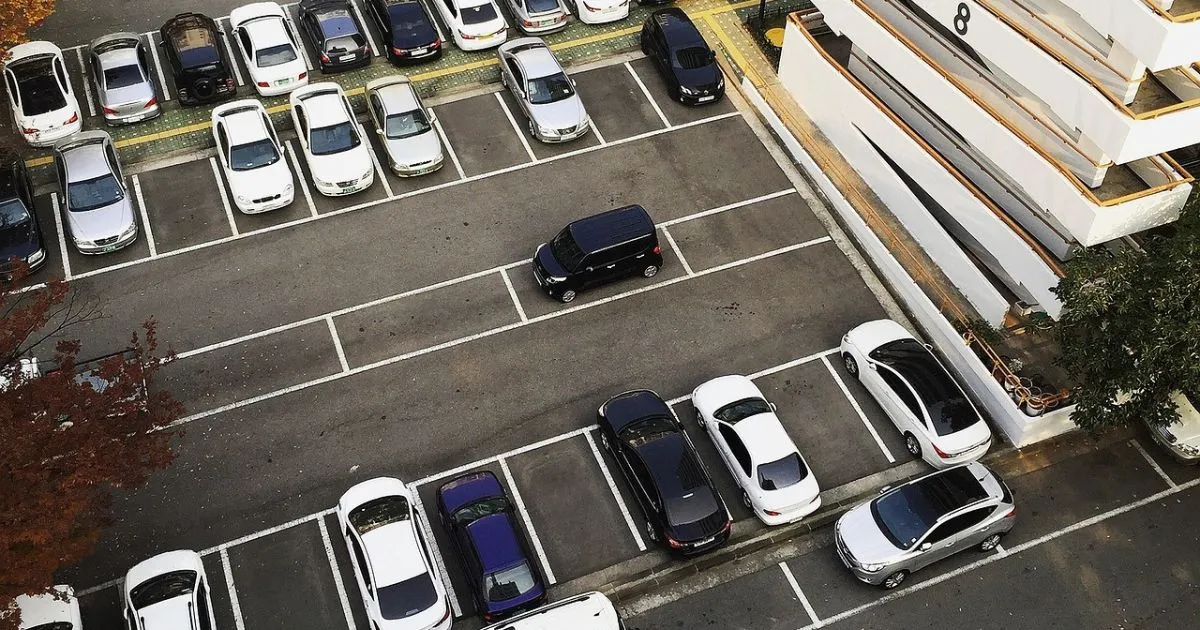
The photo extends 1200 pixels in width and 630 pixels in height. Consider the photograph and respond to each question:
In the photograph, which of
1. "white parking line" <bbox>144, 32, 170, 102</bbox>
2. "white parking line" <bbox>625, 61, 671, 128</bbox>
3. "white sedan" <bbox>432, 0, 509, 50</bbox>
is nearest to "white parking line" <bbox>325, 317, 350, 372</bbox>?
"white parking line" <bbox>144, 32, 170, 102</bbox>

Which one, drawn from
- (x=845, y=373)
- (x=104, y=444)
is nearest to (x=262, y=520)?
(x=104, y=444)

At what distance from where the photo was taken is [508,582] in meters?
17.8

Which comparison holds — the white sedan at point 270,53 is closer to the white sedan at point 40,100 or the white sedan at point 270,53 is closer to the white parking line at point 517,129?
the white sedan at point 40,100

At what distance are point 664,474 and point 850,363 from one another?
5.52 metres

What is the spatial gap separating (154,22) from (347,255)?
457 inches

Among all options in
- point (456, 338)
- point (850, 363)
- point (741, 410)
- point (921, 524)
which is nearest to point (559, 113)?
point (456, 338)

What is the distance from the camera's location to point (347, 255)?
24031 mm

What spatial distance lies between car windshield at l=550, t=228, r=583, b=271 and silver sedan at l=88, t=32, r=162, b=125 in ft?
39.1

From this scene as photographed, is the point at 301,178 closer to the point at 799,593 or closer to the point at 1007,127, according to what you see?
the point at 799,593

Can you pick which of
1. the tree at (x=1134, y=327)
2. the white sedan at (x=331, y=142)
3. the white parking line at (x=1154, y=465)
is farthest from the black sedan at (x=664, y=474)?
the white sedan at (x=331, y=142)

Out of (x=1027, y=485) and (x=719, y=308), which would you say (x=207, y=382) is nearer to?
(x=719, y=308)

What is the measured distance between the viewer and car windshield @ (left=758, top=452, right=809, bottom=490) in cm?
1939

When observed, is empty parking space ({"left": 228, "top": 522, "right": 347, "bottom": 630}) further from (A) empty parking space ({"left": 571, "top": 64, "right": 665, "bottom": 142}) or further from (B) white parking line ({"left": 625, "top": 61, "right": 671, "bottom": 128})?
(B) white parking line ({"left": 625, "top": 61, "right": 671, "bottom": 128})

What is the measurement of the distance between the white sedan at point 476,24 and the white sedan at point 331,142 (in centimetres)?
437
